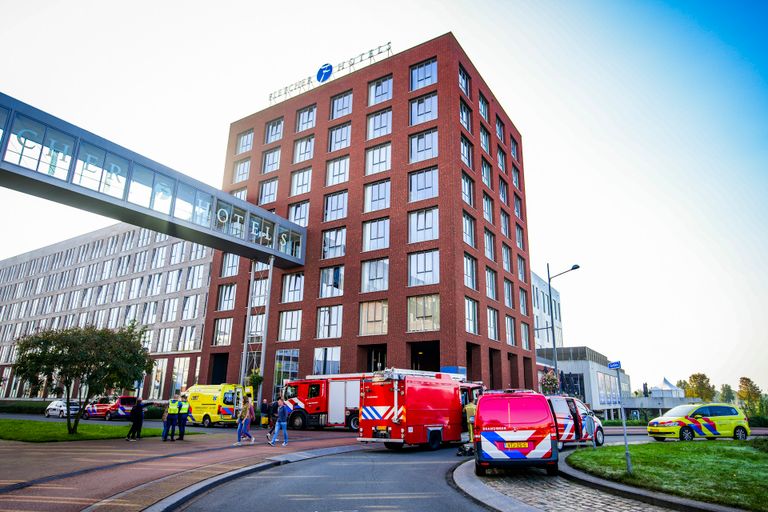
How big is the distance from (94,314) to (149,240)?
1417 centimetres

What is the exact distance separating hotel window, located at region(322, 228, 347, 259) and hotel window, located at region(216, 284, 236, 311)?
35.3 ft

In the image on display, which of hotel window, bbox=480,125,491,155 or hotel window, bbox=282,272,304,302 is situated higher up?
hotel window, bbox=480,125,491,155

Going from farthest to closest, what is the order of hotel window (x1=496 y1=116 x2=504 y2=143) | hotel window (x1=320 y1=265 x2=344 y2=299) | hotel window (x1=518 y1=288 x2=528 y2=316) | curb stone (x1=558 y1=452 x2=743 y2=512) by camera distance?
hotel window (x1=496 y1=116 x2=504 y2=143), hotel window (x1=518 y1=288 x2=528 y2=316), hotel window (x1=320 y1=265 x2=344 y2=299), curb stone (x1=558 y1=452 x2=743 y2=512)

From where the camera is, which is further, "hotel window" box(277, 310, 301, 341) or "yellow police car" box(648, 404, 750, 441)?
"hotel window" box(277, 310, 301, 341)

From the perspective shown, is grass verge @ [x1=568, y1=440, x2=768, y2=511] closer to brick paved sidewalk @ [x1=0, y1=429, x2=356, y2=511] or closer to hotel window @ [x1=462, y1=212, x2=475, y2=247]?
brick paved sidewalk @ [x1=0, y1=429, x2=356, y2=511]

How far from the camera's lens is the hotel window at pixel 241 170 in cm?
4853

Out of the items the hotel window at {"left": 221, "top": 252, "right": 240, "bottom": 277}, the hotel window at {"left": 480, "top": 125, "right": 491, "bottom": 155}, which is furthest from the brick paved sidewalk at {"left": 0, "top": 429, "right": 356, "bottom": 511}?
the hotel window at {"left": 480, "top": 125, "right": 491, "bottom": 155}

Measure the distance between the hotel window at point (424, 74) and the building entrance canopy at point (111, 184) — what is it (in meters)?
16.3

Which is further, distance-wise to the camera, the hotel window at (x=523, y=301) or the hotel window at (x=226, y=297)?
the hotel window at (x=523, y=301)

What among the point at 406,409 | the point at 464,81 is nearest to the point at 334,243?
the point at 464,81

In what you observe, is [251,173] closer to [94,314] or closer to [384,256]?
[384,256]

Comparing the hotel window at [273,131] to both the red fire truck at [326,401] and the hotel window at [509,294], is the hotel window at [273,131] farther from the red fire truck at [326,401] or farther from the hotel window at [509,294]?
the red fire truck at [326,401]


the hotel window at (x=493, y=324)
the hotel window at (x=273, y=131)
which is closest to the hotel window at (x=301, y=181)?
the hotel window at (x=273, y=131)

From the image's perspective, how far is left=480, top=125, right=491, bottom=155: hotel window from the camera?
4231 cm
